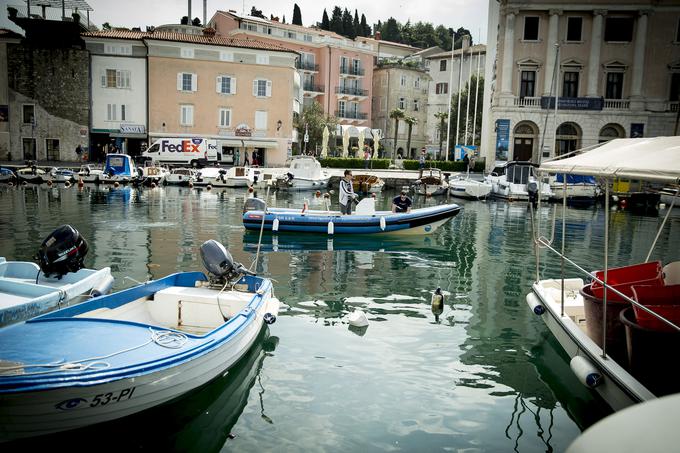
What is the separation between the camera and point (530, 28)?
48906mm

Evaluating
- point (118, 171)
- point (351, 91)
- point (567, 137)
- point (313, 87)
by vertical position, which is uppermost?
point (313, 87)

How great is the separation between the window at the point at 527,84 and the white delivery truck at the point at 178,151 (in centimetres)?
2643

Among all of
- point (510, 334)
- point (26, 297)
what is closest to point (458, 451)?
point (510, 334)

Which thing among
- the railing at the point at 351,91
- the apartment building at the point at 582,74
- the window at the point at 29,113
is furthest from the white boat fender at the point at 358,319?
the railing at the point at 351,91

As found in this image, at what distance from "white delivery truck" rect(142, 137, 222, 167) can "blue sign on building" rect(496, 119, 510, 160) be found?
23.9 metres

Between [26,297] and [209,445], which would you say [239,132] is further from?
[209,445]

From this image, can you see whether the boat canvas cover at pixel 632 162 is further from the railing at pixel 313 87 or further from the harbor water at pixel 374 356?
the railing at pixel 313 87

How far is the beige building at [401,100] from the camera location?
73.0 m

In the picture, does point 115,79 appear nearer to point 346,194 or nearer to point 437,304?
point 346,194

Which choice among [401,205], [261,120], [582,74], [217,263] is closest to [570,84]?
[582,74]

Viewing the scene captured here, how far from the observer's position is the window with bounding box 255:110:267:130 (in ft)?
175

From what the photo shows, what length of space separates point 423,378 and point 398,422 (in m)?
1.40

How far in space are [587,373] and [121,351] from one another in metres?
5.48

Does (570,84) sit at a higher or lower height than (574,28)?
lower
